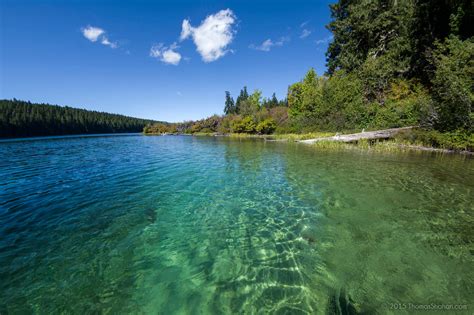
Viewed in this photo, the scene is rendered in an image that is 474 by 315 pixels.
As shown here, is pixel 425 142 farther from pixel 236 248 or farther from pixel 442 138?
pixel 236 248

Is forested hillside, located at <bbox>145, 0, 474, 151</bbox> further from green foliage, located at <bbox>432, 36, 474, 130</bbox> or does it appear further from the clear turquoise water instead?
the clear turquoise water

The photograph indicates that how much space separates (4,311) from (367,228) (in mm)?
6445

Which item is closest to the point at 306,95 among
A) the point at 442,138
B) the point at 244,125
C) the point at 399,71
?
the point at 399,71

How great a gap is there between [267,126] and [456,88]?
37.2 m

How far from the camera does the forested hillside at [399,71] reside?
16219 millimetres

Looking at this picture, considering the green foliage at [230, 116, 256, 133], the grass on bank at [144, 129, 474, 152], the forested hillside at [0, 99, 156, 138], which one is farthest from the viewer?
the forested hillside at [0, 99, 156, 138]

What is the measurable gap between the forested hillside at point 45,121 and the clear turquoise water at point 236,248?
101 metres

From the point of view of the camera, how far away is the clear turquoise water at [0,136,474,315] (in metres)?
2.75

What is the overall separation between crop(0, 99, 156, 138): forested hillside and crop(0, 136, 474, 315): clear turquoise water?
101178 mm

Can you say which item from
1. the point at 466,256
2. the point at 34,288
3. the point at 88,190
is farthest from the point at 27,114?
the point at 466,256

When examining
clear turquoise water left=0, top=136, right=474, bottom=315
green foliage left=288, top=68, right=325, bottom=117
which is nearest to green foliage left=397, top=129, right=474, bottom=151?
clear turquoise water left=0, top=136, right=474, bottom=315

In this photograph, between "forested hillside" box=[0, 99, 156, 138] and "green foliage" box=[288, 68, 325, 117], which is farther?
"forested hillside" box=[0, 99, 156, 138]

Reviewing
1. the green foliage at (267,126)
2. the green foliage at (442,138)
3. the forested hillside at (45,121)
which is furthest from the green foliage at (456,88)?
the forested hillside at (45,121)

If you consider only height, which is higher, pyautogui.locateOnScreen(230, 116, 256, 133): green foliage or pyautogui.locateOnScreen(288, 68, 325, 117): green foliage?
pyautogui.locateOnScreen(288, 68, 325, 117): green foliage
